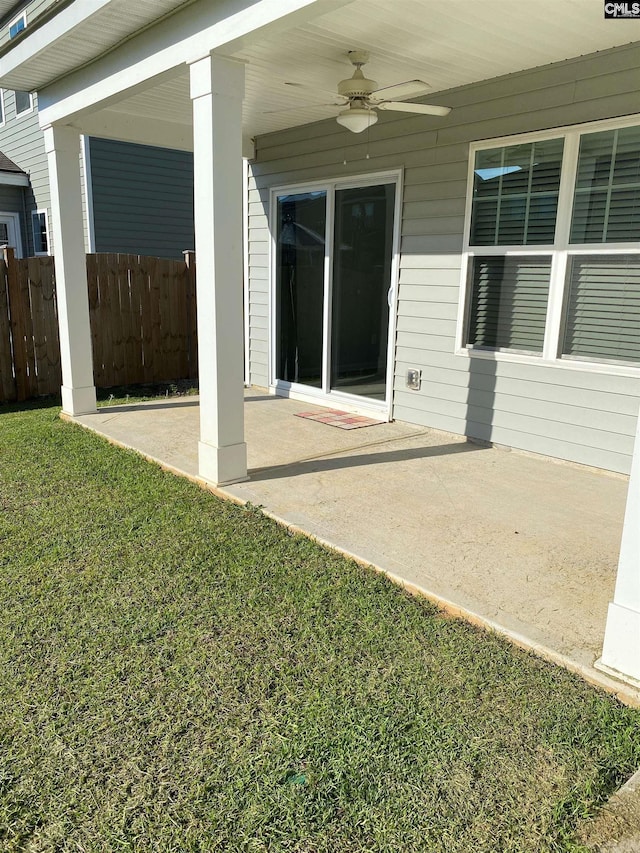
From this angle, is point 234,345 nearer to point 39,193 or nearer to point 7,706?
point 7,706

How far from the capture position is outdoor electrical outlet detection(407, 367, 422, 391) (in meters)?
5.59

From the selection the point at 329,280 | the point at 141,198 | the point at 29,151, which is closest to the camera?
the point at 329,280

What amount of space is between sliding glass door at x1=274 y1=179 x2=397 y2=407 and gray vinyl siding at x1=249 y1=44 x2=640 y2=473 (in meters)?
→ 0.24

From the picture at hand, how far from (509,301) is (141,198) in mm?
8254

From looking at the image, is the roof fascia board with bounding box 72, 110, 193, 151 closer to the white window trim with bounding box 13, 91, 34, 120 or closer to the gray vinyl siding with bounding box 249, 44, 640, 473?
the gray vinyl siding with bounding box 249, 44, 640, 473

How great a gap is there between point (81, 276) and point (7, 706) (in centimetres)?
467

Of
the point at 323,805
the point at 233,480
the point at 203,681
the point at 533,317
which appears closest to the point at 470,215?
the point at 533,317

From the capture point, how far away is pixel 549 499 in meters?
3.96

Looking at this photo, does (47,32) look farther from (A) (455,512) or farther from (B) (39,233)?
(B) (39,233)

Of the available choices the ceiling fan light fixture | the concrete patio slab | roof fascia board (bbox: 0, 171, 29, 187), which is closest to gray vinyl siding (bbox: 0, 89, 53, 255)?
roof fascia board (bbox: 0, 171, 29, 187)

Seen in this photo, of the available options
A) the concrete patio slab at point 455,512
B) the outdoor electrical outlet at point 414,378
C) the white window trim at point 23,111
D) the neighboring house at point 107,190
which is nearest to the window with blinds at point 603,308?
the concrete patio slab at point 455,512

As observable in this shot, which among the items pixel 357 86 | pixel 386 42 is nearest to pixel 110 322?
pixel 357 86
